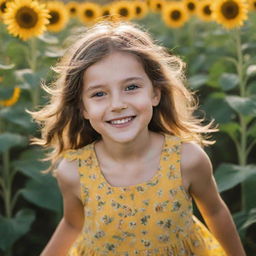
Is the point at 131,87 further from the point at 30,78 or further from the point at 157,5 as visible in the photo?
the point at 157,5

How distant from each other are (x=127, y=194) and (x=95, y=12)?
364 cm

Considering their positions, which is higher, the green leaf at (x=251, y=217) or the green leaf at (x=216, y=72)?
the green leaf at (x=216, y=72)

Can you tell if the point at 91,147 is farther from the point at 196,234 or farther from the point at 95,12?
the point at 95,12

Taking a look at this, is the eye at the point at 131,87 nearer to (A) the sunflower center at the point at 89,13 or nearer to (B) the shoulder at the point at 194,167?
(B) the shoulder at the point at 194,167

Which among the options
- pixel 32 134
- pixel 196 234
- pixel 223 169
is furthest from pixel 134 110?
pixel 32 134

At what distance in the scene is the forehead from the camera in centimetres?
203

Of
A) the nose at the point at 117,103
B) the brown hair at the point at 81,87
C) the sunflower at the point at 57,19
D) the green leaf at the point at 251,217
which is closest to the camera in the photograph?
the nose at the point at 117,103

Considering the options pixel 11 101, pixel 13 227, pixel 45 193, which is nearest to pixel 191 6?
pixel 11 101

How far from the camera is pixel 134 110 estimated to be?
2.03 metres

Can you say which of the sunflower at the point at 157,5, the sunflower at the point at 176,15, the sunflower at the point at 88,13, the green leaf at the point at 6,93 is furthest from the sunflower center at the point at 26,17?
the sunflower at the point at 157,5

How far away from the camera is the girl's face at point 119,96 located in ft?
6.64

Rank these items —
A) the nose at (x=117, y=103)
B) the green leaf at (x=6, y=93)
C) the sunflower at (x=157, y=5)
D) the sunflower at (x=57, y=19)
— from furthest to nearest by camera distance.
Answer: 1. the sunflower at (x=157, y=5)
2. the sunflower at (x=57, y=19)
3. the green leaf at (x=6, y=93)
4. the nose at (x=117, y=103)

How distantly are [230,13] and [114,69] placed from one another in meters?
1.67

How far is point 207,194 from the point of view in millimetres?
2217
